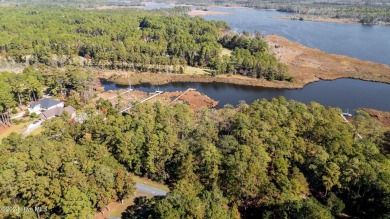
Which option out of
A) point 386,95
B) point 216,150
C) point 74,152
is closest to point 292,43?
point 386,95

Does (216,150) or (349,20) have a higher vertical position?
(349,20)

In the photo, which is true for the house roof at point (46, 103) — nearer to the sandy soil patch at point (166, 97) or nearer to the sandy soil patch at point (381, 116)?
the sandy soil patch at point (166, 97)

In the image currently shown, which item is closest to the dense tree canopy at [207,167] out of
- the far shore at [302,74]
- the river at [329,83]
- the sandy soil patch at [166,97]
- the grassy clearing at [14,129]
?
the grassy clearing at [14,129]

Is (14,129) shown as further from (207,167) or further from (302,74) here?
(302,74)

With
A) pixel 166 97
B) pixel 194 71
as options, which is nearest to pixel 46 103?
pixel 166 97

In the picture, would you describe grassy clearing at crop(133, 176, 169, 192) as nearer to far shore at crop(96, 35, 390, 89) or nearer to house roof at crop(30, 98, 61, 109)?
house roof at crop(30, 98, 61, 109)

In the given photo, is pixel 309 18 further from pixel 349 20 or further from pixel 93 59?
pixel 93 59
